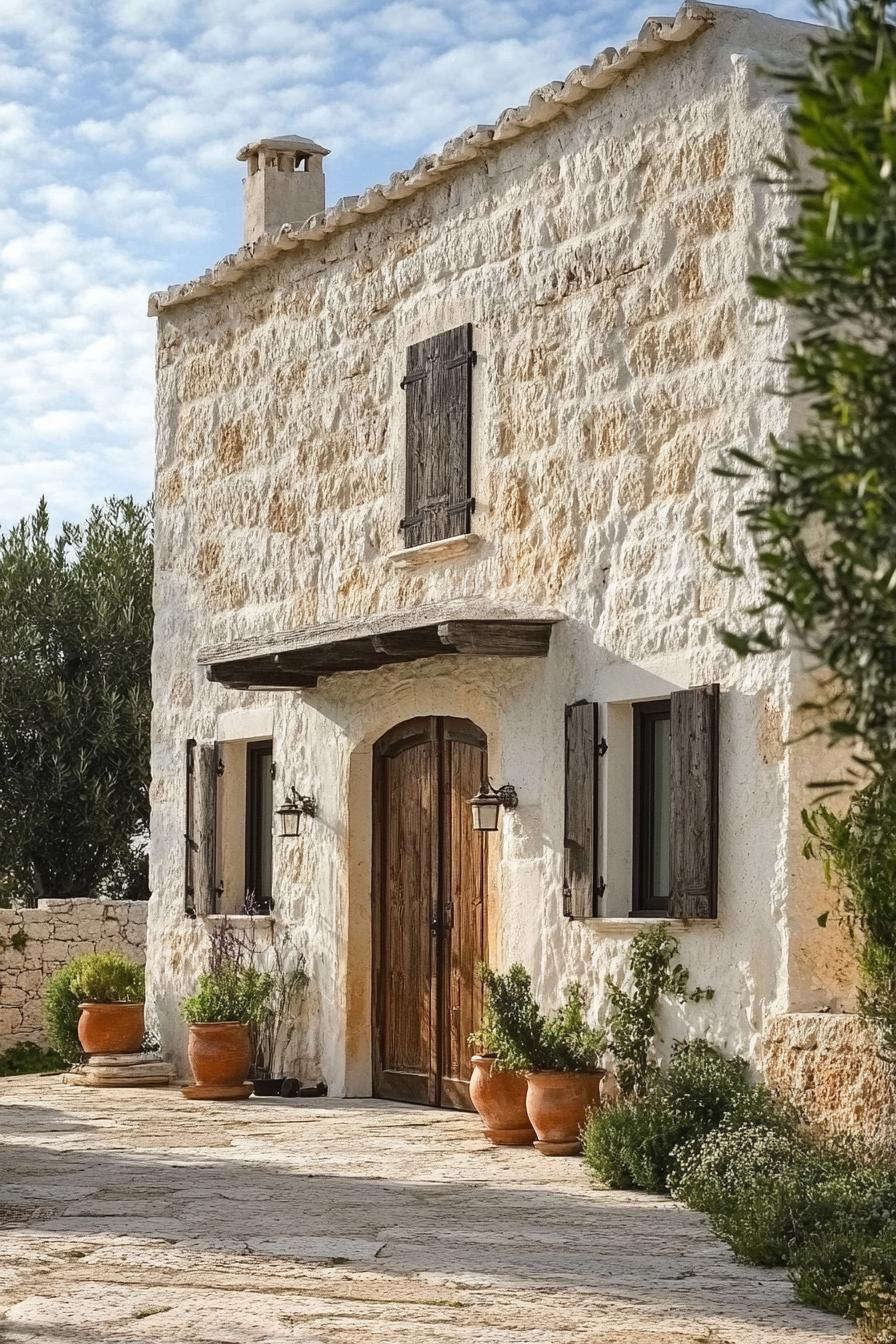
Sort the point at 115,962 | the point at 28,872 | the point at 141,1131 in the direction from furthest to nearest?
the point at 28,872 < the point at 115,962 < the point at 141,1131

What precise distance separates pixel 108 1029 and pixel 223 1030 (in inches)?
67.2

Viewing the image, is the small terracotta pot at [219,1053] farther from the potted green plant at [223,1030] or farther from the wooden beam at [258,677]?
the wooden beam at [258,677]

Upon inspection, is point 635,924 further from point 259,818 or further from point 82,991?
point 82,991

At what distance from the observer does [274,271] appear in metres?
13.3

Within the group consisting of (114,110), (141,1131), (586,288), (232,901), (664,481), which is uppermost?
(114,110)

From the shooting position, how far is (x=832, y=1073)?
327 inches

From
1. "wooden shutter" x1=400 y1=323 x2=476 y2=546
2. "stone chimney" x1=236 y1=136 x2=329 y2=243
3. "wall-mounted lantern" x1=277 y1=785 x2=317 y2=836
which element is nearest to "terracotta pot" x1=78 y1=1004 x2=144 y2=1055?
"wall-mounted lantern" x1=277 y1=785 x2=317 y2=836

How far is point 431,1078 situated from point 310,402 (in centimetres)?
435

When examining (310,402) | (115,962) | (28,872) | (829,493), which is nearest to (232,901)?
(115,962)

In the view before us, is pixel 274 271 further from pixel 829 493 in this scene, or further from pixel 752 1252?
pixel 829 493

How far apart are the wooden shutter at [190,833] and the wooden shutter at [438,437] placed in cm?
288

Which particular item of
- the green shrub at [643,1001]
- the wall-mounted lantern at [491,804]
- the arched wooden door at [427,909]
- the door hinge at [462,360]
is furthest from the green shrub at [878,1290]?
the door hinge at [462,360]

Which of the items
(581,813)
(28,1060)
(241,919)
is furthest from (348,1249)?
(28,1060)

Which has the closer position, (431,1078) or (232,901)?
(431,1078)
